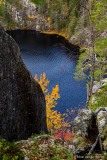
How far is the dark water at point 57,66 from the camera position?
61406 millimetres

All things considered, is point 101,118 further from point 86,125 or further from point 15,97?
point 15,97

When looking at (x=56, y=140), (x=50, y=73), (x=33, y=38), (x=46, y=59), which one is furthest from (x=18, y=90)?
(x=33, y=38)

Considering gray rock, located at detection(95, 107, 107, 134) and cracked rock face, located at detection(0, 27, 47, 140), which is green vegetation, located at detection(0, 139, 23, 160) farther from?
gray rock, located at detection(95, 107, 107, 134)

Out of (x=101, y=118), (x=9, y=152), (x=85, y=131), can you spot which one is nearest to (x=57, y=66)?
(x=101, y=118)

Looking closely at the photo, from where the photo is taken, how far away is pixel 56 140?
13.5 metres

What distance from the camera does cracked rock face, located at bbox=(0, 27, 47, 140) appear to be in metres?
13.6

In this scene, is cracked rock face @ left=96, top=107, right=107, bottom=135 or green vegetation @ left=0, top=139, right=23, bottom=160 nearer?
green vegetation @ left=0, top=139, right=23, bottom=160

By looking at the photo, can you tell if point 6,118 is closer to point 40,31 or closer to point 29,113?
Answer: point 29,113

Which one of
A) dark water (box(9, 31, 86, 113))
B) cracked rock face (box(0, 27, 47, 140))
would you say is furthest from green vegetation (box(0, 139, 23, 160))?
dark water (box(9, 31, 86, 113))

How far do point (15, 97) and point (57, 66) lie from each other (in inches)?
2438

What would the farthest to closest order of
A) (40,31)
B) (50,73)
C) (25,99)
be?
(40,31) → (50,73) → (25,99)

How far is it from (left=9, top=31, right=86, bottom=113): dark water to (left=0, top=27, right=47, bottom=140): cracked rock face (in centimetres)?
2908

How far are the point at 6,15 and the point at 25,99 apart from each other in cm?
13465

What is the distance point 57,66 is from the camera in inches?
2992
